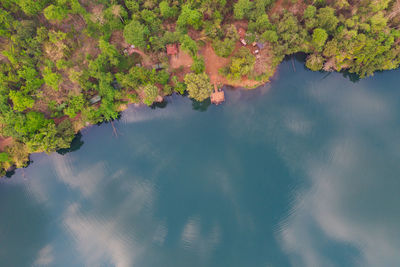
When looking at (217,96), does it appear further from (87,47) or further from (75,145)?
(75,145)

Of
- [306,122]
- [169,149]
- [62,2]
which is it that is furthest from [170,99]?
[306,122]

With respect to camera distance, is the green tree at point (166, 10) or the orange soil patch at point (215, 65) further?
the orange soil patch at point (215, 65)

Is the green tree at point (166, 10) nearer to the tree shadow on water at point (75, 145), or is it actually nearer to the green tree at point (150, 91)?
the green tree at point (150, 91)

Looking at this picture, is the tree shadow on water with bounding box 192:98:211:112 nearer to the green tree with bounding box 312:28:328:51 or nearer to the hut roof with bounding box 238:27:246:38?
the hut roof with bounding box 238:27:246:38

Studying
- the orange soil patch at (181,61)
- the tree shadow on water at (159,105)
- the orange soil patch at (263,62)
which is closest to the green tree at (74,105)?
the tree shadow on water at (159,105)

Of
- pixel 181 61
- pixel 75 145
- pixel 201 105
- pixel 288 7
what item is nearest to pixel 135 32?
pixel 181 61

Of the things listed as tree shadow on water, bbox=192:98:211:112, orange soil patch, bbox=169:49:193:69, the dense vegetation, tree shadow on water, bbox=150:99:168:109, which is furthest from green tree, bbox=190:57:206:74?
tree shadow on water, bbox=150:99:168:109

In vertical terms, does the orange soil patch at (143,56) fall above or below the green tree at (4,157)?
above
